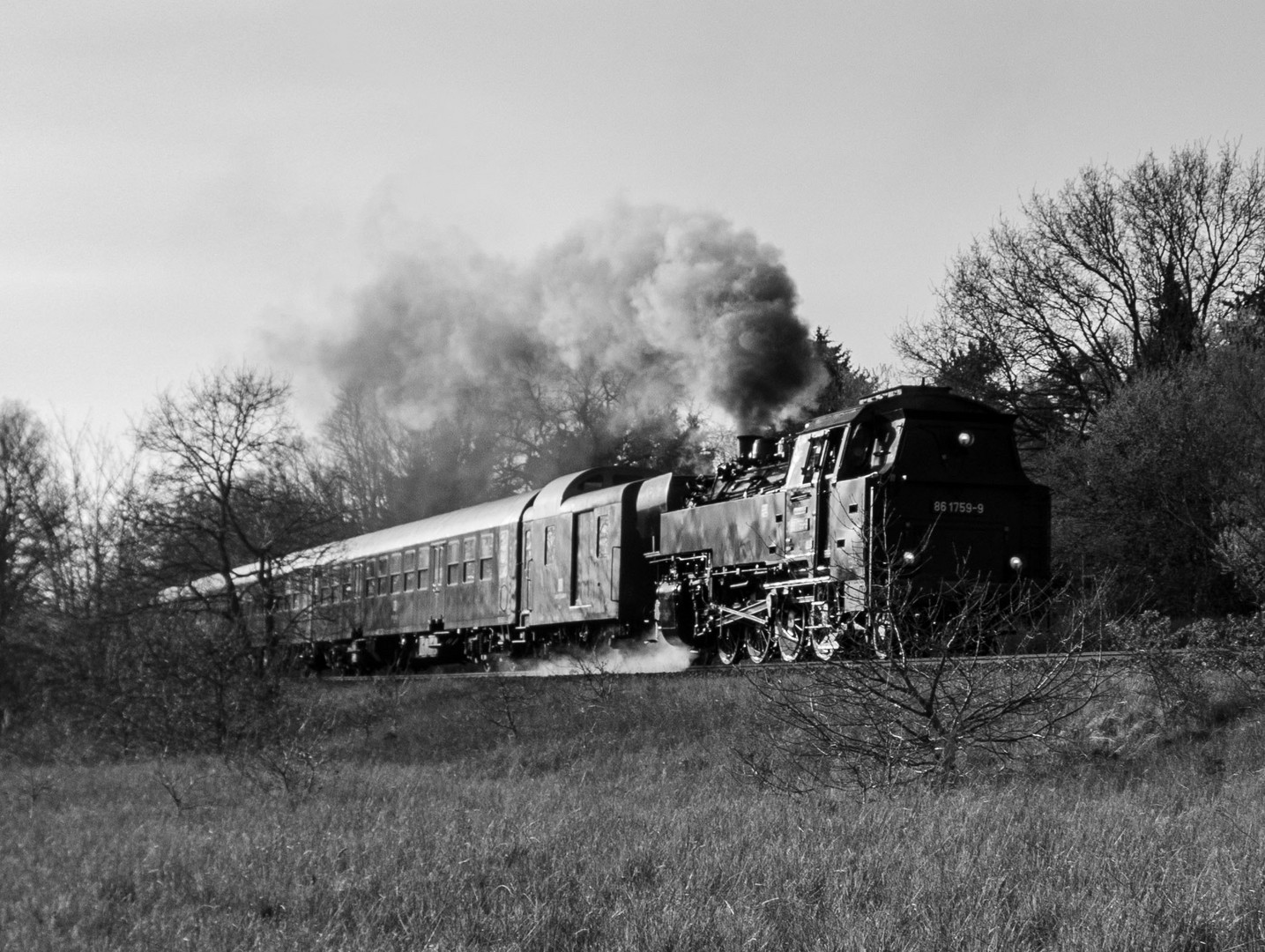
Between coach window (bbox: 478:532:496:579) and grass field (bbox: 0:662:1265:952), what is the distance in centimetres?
1400

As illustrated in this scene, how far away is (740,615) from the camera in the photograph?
1900 cm

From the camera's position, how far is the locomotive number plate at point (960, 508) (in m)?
16.3

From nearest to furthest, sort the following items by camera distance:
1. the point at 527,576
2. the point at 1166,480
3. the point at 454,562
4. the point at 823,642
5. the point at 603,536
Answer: the point at 823,642, the point at 603,536, the point at 527,576, the point at 1166,480, the point at 454,562

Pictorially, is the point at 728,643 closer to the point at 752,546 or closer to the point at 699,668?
the point at 699,668

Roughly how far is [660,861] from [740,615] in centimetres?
1193

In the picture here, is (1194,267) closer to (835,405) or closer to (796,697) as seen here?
(835,405)

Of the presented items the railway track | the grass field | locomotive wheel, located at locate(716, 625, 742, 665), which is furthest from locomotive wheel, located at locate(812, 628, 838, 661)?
the grass field

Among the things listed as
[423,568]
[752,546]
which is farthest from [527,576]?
[752,546]

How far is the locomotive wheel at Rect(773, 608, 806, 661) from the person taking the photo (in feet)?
57.6

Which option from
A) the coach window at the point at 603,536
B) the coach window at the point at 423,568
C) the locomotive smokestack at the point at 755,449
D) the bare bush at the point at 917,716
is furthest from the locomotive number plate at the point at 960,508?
the coach window at the point at 423,568

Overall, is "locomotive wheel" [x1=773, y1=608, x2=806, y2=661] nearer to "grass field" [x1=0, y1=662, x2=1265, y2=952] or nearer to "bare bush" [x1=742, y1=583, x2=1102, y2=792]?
"grass field" [x1=0, y1=662, x2=1265, y2=952]

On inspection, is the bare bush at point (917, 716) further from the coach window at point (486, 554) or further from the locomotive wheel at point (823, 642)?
the coach window at point (486, 554)

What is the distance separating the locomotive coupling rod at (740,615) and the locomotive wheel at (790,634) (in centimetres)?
41

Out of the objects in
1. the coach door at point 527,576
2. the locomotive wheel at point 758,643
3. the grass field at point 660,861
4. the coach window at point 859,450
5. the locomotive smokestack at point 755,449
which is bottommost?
the grass field at point 660,861
